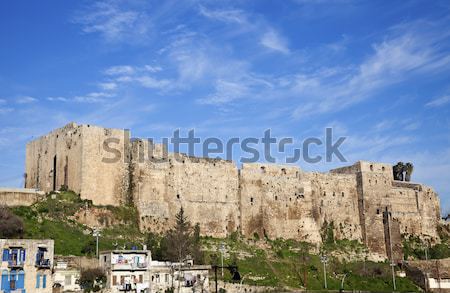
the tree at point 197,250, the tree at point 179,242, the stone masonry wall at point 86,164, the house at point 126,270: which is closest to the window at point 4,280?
the house at point 126,270

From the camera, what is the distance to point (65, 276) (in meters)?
42.1

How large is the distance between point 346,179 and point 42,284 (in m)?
39.7

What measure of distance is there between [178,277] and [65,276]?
8.21 metres

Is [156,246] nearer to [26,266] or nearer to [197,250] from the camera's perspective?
[197,250]

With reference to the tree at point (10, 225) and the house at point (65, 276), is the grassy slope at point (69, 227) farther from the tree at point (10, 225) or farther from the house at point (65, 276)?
the house at point (65, 276)

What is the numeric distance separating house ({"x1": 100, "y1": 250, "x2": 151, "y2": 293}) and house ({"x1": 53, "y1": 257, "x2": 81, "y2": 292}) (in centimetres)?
207

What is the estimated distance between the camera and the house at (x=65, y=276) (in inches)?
1642

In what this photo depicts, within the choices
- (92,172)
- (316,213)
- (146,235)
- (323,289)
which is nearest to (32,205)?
(92,172)

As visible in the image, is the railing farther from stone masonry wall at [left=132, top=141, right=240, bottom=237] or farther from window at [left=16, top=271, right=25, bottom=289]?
stone masonry wall at [left=132, top=141, right=240, bottom=237]

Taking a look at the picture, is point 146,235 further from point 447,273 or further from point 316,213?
point 447,273

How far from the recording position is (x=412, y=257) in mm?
70875

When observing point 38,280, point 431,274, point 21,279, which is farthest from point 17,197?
point 431,274

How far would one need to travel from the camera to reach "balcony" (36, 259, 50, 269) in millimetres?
40500

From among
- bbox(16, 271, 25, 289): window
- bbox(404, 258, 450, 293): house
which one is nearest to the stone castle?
bbox(404, 258, 450, 293): house
